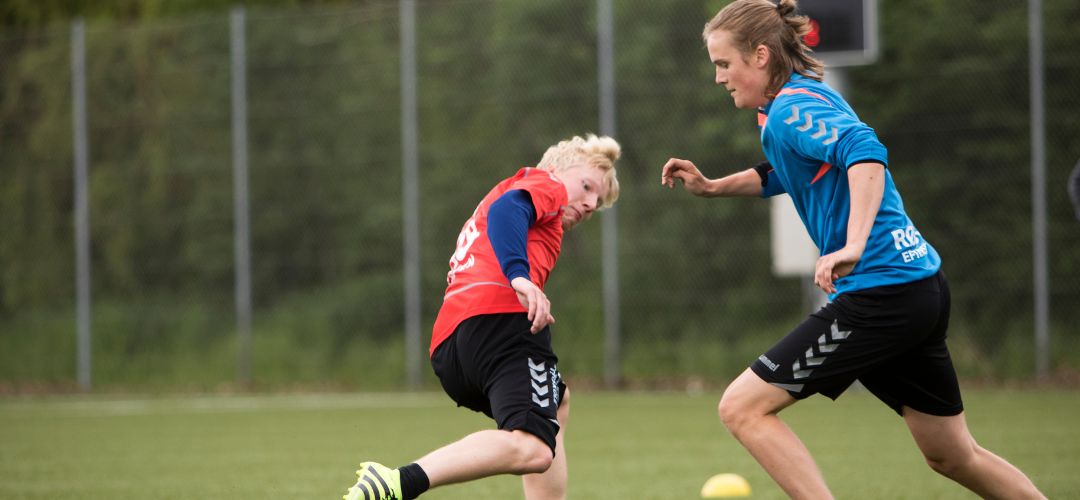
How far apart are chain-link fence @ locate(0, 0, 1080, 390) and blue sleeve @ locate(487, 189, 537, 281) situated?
1015 centimetres

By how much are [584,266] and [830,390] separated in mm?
11463

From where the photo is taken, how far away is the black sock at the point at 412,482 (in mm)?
4332

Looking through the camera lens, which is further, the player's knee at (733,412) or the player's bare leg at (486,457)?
the player's bare leg at (486,457)

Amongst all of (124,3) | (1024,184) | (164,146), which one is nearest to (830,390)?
(1024,184)

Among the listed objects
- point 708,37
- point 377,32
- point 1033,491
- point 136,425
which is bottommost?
point 136,425

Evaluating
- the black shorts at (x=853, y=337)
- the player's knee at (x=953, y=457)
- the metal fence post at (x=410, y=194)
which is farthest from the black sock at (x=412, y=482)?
the metal fence post at (x=410, y=194)

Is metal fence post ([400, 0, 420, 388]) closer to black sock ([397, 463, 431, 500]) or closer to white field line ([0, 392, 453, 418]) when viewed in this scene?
white field line ([0, 392, 453, 418])

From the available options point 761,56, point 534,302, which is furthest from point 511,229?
point 761,56

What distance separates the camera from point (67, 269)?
17797mm

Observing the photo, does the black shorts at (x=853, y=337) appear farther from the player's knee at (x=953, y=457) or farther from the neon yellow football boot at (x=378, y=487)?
the neon yellow football boot at (x=378, y=487)

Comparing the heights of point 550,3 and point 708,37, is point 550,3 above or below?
above

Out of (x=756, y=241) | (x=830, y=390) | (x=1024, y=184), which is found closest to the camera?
(x=830, y=390)

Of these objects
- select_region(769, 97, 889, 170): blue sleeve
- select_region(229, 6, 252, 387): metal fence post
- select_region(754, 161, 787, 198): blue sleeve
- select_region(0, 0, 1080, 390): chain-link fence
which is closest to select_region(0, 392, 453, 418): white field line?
select_region(229, 6, 252, 387): metal fence post

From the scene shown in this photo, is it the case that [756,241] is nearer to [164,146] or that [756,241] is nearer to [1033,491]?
[164,146]
